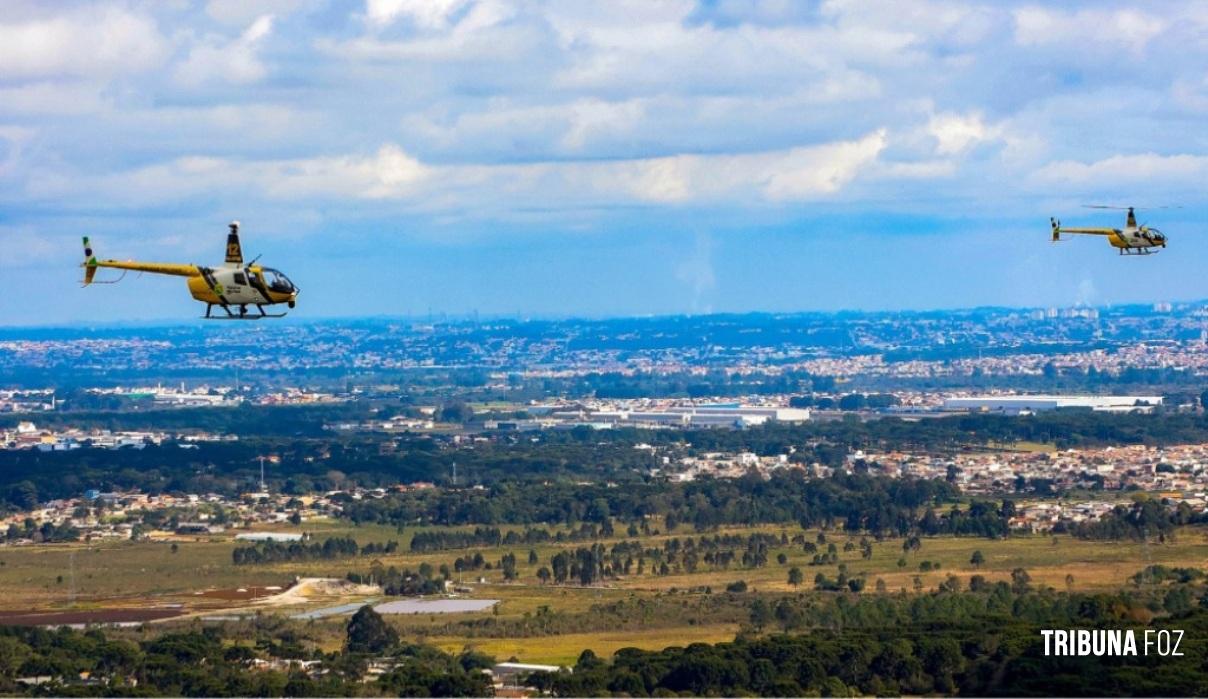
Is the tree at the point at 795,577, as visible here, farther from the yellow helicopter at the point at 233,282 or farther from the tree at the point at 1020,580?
the yellow helicopter at the point at 233,282

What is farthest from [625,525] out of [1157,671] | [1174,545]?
[1157,671]

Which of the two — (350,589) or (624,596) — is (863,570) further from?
(350,589)

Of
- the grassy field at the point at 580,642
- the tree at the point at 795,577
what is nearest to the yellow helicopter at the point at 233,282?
the grassy field at the point at 580,642

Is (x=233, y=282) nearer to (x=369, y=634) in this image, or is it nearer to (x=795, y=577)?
(x=369, y=634)

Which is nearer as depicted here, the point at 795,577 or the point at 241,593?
the point at 241,593

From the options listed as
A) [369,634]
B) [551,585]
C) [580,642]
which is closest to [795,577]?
[551,585]

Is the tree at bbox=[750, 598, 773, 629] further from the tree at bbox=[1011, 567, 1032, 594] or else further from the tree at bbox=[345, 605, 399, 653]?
the tree at bbox=[345, 605, 399, 653]
